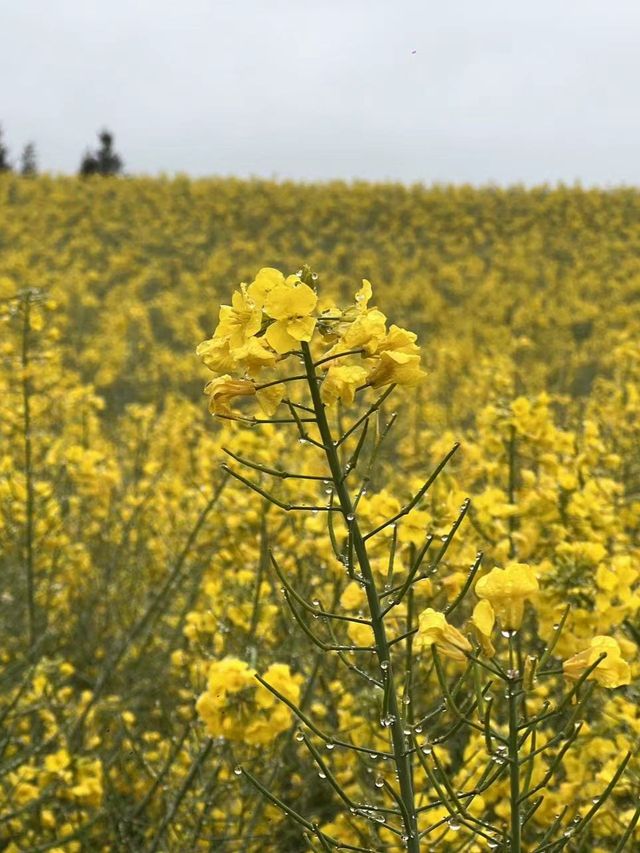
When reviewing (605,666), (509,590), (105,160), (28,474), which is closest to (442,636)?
(509,590)

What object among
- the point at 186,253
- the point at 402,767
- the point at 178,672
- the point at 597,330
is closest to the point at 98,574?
the point at 178,672

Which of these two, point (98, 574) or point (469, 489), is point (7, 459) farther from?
point (469, 489)

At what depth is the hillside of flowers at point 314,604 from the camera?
1.25 meters

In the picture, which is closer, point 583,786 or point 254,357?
point 254,357

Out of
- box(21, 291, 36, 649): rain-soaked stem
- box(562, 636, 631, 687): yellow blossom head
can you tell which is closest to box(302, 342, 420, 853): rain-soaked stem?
box(562, 636, 631, 687): yellow blossom head

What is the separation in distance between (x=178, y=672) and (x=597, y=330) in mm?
11790

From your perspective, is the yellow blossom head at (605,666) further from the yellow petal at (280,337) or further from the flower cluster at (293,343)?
the yellow petal at (280,337)

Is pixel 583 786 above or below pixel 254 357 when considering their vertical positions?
below

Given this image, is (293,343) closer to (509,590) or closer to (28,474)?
(509,590)

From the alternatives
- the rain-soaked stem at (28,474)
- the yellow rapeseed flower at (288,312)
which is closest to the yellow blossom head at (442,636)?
the yellow rapeseed flower at (288,312)

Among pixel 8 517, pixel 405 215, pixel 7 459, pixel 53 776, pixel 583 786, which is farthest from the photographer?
pixel 405 215

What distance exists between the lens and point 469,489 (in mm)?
4816

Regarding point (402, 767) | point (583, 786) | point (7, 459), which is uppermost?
point (402, 767)

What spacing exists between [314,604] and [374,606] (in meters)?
0.28
